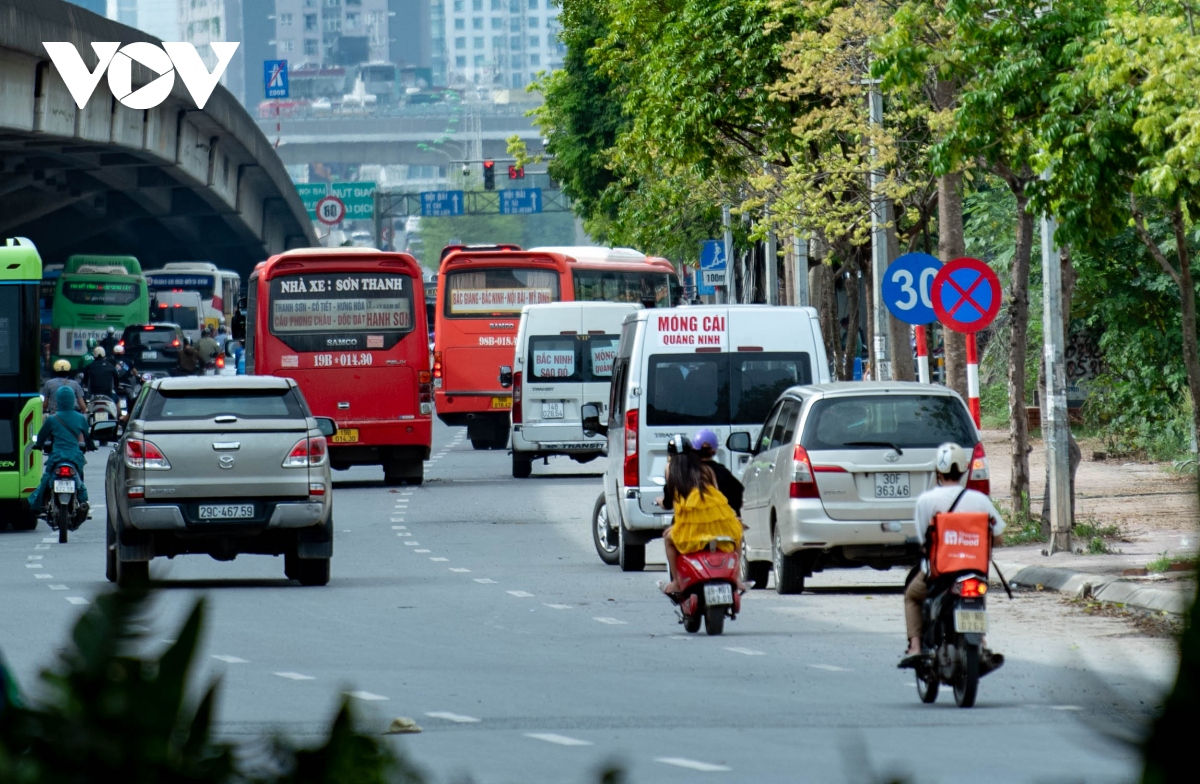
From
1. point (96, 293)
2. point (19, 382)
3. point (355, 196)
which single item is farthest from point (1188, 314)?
point (355, 196)

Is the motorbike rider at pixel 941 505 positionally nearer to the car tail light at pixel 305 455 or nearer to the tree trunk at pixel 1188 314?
the tree trunk at pixel 1188 314

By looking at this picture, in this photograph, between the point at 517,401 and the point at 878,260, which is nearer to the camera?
the point at 878,260

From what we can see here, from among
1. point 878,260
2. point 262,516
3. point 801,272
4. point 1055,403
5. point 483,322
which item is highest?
point 801,272

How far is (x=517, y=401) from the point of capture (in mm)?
29234

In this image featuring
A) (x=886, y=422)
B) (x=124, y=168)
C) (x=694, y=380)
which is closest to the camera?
(x=886, y=422)

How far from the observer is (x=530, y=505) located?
24.6 metres

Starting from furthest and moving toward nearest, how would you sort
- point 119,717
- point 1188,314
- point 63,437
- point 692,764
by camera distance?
point 63,437
point 1188,314
point 692,764
point 119,717

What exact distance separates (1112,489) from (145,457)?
451 inches

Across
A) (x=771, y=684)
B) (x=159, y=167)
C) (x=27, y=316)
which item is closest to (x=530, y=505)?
(x=27, y=316)

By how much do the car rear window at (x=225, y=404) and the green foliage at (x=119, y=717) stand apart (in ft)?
48.7

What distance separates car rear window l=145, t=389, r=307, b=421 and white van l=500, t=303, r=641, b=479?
12.7m

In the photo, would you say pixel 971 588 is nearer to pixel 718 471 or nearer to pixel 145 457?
pixel 718 471

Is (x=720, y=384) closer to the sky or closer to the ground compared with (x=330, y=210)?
closer to the ground

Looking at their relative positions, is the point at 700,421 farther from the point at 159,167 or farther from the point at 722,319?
the point at 159,167
